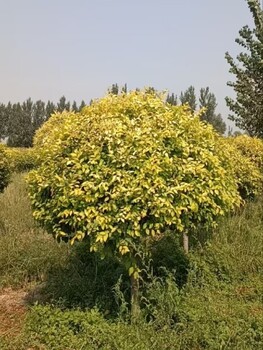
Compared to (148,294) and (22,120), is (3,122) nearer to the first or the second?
(22,120)

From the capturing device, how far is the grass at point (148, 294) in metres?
3.45

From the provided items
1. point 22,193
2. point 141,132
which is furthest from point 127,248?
point 22,193

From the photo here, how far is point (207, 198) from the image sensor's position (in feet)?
11.7

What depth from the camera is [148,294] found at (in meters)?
4.16

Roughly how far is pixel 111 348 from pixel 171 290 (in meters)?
0.78

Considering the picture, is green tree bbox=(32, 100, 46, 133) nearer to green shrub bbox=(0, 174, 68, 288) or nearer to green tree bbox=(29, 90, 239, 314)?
green shrub bbox=(0, 174, 68, 288)

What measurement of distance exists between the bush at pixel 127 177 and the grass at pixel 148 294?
587 mm

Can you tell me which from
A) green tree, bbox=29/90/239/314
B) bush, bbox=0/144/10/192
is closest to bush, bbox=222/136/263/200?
green tree, bbox=29/90/239/314

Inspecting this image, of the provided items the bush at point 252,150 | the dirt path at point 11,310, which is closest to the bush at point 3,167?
the dirt path at point 11,310

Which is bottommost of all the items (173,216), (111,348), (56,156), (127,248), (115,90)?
(111,348)

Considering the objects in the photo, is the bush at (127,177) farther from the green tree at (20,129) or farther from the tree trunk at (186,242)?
the green tree at (20,129)

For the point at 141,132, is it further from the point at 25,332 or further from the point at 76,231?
the point at 25,332

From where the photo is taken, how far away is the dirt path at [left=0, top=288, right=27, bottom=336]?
13.0 ft

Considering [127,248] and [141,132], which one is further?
[141,132]
